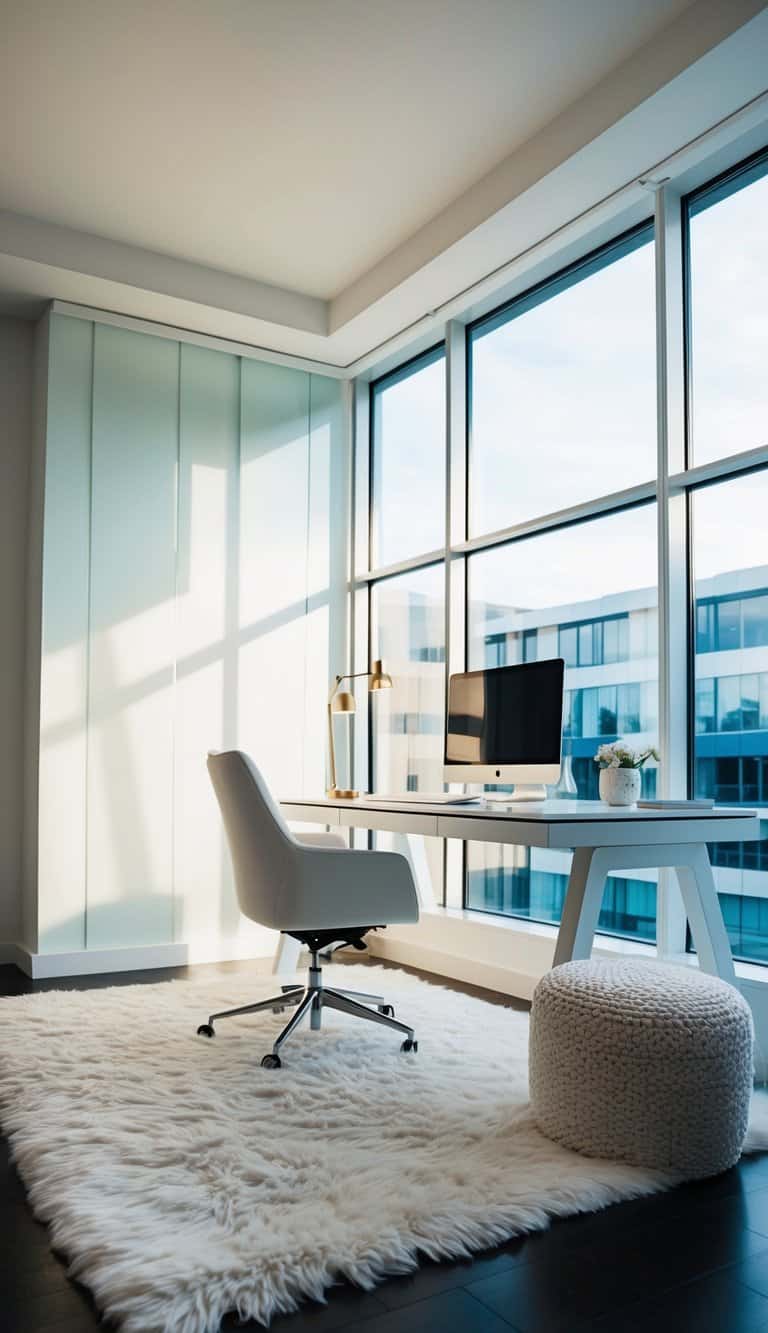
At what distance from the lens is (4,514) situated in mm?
4633

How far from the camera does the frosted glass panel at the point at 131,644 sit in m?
4.45

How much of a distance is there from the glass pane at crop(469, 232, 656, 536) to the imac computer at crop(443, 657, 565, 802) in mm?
832

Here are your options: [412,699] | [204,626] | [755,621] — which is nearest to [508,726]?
[755,621]

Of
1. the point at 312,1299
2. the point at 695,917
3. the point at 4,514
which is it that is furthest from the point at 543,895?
the point at 4,514

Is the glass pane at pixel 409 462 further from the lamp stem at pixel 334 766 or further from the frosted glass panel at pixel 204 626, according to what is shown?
the frosted glass panel at pixel 204 626

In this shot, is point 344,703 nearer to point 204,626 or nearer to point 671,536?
Result: point 204,626

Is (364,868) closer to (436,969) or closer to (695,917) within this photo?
(695,917)

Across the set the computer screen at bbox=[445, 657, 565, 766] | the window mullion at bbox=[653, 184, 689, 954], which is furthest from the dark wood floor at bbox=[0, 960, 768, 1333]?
the computer screen at bbox=[445, 657, 565, 766]

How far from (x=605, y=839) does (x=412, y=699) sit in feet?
7.64

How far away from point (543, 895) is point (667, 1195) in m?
2.02

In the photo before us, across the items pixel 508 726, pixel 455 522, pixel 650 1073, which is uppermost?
pixel 455 522

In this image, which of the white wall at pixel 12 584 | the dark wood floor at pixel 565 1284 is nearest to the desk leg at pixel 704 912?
the dark wood floor at pixel 565 1284

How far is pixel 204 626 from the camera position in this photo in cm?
479

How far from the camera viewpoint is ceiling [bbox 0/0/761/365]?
3051 mm
